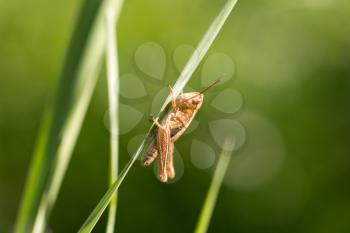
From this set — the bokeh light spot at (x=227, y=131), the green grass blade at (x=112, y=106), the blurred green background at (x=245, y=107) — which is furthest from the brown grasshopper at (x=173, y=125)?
the blurred green background at (x=245, y=107)

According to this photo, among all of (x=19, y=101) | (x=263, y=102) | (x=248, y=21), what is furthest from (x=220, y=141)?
(x=19, y=101)

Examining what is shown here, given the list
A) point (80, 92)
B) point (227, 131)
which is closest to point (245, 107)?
point (227, 131)

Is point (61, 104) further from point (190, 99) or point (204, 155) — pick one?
point (204, 155)

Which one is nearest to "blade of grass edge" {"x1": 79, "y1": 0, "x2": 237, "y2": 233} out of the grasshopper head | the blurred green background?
the grasshopper head

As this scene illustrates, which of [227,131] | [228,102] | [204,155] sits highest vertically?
[228,102]

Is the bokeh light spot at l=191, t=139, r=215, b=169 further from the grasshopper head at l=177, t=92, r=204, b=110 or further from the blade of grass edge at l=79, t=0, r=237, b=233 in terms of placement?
the blade of grass edge at l=79, t=0, r=237, b=233

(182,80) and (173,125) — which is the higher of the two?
(182,80)

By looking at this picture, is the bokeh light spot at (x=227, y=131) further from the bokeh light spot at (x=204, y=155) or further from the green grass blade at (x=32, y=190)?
the green grass blade at (x=32, y=190)
